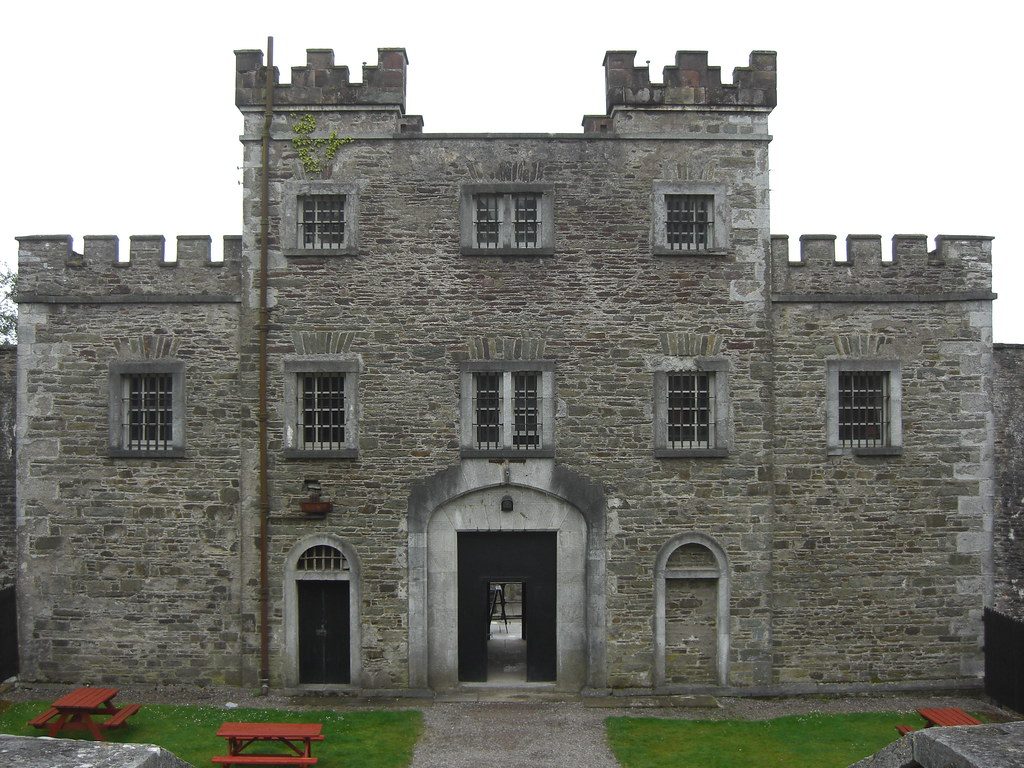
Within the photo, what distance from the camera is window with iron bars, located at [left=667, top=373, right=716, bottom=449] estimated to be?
1603cm

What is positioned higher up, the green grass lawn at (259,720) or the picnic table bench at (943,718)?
the picnic table bench at (943,718)

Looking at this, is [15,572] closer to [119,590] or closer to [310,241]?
[119,590]

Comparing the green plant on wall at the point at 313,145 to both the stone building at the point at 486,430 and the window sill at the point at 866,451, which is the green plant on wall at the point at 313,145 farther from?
the window sill at the point at 866,451

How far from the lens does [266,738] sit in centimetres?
1198

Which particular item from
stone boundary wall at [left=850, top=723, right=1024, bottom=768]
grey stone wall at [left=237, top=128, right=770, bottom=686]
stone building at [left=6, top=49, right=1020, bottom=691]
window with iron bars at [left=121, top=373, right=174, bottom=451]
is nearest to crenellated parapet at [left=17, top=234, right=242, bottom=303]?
stone building at [left=6, top=49, right=1020, bottom=691]

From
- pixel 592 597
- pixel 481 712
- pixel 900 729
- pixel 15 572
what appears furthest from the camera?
pixel 15 572

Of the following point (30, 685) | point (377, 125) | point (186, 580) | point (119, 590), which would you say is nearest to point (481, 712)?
point (186, 580)

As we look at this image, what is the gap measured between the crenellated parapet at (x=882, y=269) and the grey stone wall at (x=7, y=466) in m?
14.3

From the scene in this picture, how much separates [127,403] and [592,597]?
875cm

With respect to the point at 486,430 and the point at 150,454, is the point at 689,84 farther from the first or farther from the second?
the point at 150,454

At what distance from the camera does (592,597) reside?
1579cm

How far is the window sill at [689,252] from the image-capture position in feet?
52.3

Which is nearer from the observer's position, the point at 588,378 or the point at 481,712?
the point at 481,712

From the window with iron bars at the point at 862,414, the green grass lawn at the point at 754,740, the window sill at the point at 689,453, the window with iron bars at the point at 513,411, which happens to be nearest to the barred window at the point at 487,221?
the window with iron bars at the point at 513,411
